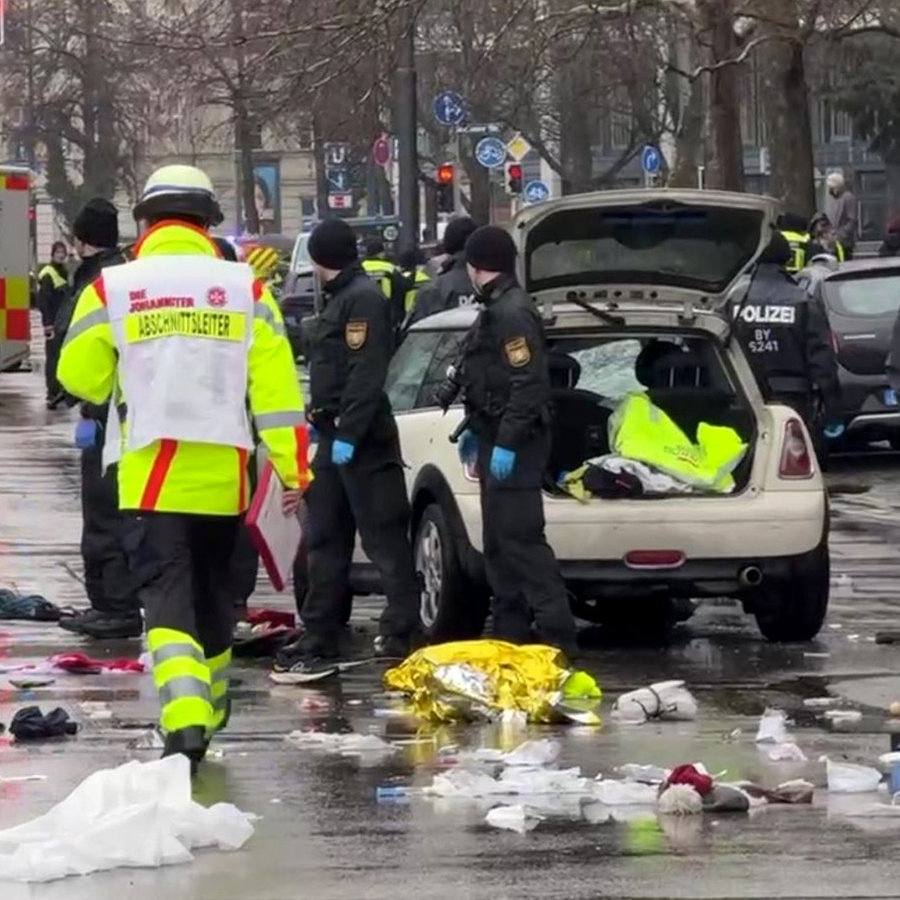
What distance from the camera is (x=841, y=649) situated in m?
11.1

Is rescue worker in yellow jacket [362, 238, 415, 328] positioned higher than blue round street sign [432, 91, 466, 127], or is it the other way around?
blue round street sign [432, 91, 466, 127]

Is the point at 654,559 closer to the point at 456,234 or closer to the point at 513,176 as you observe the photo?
the point at 456,234

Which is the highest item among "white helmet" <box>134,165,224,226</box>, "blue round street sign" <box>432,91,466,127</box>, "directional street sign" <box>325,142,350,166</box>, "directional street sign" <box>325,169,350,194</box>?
"blue round street sign" <box>432,91,466,127</box>

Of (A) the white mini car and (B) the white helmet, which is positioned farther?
(A) the white mini car

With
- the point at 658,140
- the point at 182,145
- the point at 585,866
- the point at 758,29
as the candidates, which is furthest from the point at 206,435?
the point at 182,145

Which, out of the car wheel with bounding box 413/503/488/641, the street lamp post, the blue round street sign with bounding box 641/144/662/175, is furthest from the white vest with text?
the blue round street sign with bounding box 641/144/662/175

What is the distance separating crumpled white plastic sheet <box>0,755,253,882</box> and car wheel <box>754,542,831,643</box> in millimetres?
4326

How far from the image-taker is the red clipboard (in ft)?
33.1

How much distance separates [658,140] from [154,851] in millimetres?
53706

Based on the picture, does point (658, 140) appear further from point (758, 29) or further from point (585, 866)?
point (585, 866)

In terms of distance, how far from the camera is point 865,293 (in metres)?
20.6

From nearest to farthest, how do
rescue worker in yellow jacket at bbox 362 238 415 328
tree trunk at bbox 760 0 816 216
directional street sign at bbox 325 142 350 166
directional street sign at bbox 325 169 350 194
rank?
rescue worker in yellow jacket at bbox 362 238 415 328 < tree trunk at bbox 760 0 816 216 < directional street sign at bbox 325 142 350 166 < directional street sign at bbox 325 169 350 194

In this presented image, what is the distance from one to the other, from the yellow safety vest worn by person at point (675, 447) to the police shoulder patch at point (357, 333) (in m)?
1.24

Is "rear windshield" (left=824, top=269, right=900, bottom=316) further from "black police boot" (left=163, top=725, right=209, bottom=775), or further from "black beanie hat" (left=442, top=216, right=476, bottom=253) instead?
"black police boot" (left=163, top=725, right=209, bottom=775)
